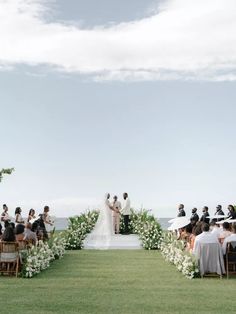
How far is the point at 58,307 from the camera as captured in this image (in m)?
12.2

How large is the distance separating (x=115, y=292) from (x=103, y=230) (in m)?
18.3

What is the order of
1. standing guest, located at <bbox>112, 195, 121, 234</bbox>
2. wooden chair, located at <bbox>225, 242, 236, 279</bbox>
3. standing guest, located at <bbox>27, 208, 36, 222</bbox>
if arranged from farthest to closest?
standing guest, located at <bbox>112, 195, 121, 234</bbox>
standing guest, located at <bbox>27, 208, 36, 222</bbox>
wooden chair, located at <bbox>225, 242, 236, 279</bbox>

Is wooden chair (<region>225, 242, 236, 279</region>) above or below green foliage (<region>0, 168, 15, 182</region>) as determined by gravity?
below

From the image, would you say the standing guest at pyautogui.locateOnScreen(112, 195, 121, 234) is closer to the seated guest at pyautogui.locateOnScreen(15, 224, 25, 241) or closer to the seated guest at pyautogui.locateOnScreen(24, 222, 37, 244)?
the seated guest at pyautogui.locateOnScreen(24, 222, 37, 244)

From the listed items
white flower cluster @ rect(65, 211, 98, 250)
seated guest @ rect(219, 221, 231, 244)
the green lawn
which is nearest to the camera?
the green lawn

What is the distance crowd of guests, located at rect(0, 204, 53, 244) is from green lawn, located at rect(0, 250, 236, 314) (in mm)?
1198

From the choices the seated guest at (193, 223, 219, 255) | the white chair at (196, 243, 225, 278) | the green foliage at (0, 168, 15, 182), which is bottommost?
the white chair at (196, 243, 225, 278)

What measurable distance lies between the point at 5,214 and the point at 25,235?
308 inches

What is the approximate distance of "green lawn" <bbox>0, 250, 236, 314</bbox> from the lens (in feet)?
40.0

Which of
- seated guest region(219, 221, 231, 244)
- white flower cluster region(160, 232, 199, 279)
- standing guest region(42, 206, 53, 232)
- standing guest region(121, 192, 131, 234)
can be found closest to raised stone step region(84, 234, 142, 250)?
standing guest region(121, 192, 131, 234)

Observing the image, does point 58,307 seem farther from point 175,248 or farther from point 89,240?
point 89,240

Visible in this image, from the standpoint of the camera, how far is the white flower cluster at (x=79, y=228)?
2997cm

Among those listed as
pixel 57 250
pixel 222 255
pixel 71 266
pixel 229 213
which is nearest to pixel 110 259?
pixel 57 250

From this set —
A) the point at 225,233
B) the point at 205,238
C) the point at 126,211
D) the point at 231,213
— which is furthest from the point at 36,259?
the point at 126,211
